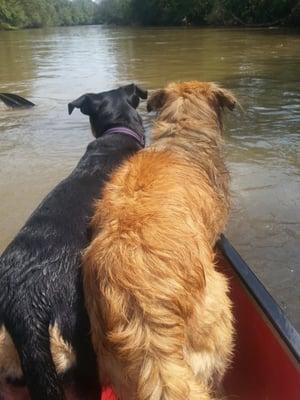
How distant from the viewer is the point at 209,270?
90.3 inches

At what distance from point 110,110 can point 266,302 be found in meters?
3.56

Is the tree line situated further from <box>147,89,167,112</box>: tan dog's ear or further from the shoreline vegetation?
<box>147,89,167,112</box>: tan dog's ear

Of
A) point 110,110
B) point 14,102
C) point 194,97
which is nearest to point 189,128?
point 194,97

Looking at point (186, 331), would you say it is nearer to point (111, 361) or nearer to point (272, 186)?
point (111, 361)

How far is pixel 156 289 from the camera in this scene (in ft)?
6.26

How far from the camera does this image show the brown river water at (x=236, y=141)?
517 cm

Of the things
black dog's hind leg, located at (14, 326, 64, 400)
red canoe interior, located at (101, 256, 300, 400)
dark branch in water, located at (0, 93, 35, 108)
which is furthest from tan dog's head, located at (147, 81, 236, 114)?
dark branch in water, located at (0, 93, 35, 108)

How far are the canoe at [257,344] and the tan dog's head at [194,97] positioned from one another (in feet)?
4.95

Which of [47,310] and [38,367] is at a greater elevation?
[47,310]

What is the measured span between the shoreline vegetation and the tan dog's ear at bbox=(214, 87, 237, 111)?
113 feet

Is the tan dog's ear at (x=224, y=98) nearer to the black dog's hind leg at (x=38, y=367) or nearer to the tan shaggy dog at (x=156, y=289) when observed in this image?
the tan shaggy dog at (x=156, y=289)

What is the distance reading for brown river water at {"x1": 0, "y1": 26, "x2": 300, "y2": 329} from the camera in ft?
17.0

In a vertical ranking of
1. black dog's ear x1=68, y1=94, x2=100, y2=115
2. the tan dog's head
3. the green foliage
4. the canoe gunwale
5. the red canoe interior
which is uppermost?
the tan dog's head

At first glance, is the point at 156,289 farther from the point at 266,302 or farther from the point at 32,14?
the point at 32,14
